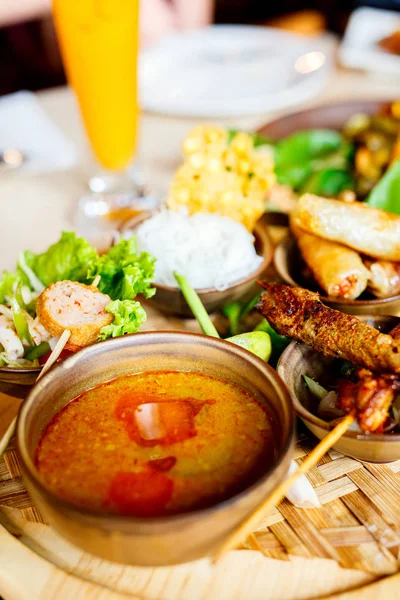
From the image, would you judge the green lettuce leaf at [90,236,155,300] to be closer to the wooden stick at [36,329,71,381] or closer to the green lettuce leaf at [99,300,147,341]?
the green lettuce leaf at [99,300,147,341]

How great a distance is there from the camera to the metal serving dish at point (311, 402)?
1.41 metres

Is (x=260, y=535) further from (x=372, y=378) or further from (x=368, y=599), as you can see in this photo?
A: (x=372, y=378)

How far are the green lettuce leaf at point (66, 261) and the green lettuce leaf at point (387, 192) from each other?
3.98 ft

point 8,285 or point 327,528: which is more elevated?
point 8,285

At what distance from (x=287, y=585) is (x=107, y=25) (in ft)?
6.81

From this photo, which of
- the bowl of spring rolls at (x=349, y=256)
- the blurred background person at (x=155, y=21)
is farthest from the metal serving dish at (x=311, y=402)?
the blurred background person at (x=155, y=21)

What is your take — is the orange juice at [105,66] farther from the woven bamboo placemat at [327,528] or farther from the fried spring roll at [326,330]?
the woven bamboo placemat at [327,528]

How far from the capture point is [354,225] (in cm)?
207

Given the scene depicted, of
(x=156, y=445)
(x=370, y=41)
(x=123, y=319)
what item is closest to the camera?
(x=156, y=445)

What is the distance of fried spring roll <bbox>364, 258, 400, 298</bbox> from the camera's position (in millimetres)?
2016

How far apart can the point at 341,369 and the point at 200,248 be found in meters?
0.72

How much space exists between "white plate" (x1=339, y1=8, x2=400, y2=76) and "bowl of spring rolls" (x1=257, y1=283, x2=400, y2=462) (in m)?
2.73

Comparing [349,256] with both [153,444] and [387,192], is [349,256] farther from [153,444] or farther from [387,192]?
[153,444]

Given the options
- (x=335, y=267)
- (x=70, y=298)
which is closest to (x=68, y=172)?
(x=70, y=298)
